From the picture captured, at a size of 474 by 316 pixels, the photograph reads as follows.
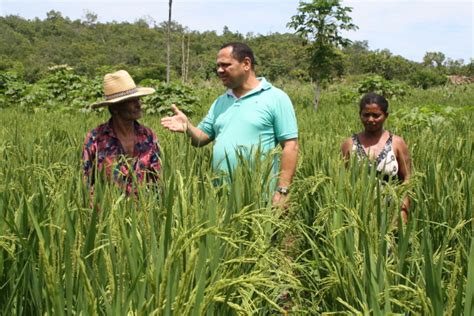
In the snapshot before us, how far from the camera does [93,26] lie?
71.9m

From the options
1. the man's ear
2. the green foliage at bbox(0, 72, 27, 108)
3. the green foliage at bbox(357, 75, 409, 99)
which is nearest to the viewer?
→ the man's ear

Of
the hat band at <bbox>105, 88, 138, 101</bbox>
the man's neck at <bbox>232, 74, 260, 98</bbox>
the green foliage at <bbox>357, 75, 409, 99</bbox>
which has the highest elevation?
the green foliage at <bbox>357, 75, 409, 99</bbox>

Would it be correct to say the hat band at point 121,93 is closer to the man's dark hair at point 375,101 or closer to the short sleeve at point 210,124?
the short sleeve at point 210,124

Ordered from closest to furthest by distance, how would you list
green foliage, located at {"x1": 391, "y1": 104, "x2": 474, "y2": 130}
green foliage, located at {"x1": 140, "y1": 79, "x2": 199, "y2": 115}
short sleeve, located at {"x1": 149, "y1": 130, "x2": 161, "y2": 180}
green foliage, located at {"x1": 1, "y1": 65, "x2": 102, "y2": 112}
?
1. short sleeve, located at {"x1": 149, "y1": 130, "x2": 161, "y2": 180}
2. green foliage, located at {"x1": 391, "y1": 104, "x2": 474, "y2": 130}
3. green foliage, located at {"x1": 140, "y1": 79, "x2": 199, "y2": 115}
4. green foliage, located at {"x1": 1, "y1": 65, "x2": 102, "y2": 112}

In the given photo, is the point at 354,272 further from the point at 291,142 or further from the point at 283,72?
the point at 283,72

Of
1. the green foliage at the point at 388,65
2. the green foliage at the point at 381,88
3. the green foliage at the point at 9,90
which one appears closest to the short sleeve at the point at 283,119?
the green foliage at the point at 9,90

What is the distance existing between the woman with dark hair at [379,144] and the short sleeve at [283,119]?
33 centimetres

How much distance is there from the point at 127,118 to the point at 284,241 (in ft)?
3.20

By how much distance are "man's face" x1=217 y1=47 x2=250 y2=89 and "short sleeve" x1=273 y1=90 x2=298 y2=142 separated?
224mm

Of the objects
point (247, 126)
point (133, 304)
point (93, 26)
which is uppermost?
point (93, 26)

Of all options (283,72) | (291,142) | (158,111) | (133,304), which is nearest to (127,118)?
(291,142)

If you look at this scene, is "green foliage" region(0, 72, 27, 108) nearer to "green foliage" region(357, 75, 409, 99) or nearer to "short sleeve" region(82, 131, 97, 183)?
"green foliage" region(357, 75, 409, 99)

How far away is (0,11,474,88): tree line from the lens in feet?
97.2

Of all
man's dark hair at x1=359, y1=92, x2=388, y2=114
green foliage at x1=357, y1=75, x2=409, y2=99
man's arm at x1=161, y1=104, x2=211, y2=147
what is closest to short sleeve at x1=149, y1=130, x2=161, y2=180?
man's arm at x1=161, y1=104, x2=211, y2=147
